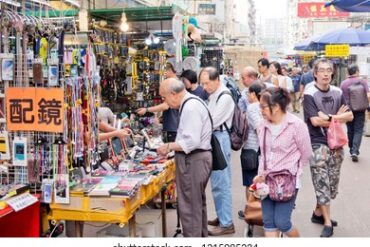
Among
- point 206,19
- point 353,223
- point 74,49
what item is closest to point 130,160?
point 74,49

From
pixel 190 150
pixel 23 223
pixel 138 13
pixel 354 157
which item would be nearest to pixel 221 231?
pixel 190 150

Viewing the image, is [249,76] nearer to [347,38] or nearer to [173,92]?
[173,92]

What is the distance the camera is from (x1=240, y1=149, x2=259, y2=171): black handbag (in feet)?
17.8

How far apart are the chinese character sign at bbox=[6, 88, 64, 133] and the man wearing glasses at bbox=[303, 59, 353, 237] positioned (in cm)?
259

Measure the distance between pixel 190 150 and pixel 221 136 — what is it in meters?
0.99

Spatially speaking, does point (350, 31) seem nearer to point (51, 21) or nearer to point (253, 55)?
point (253, 55)

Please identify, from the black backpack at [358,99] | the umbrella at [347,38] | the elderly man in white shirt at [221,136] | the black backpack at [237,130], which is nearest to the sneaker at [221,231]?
the elderly man in white shirt at [221,136]

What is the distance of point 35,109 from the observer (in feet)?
12.5

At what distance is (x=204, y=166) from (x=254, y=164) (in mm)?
1368

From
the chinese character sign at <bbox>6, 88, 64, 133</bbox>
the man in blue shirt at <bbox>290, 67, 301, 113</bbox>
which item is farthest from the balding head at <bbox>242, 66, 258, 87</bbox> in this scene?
the man in blue shirt at <bbox>290, 67, 301, 113</bbox>

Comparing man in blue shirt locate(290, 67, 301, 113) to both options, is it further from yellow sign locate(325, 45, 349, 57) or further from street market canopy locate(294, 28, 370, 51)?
street market canopy locate(294, 28, 370, 51)

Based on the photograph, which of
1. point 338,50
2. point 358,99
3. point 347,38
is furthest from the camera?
point 338,50

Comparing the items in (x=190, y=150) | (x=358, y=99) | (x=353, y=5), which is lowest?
(x=190, y=150)

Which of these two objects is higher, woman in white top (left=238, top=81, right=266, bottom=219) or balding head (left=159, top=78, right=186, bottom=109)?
balding head (left=159, top=78, right=186, bottom=109)
